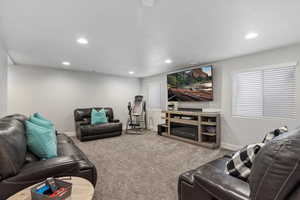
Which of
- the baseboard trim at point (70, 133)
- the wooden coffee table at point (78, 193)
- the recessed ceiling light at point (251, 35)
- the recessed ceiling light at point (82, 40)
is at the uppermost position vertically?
the recessed ceiling light at point (251, 35)

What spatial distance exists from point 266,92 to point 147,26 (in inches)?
112

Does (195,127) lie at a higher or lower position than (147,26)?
lower

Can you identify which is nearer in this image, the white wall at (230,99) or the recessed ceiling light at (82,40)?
the recessed ceiling light at (82,40)

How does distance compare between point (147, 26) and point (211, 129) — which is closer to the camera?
point (147, 26)

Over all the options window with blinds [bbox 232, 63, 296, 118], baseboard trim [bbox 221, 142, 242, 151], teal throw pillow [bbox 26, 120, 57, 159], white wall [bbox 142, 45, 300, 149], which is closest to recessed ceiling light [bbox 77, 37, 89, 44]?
teal throw pillow [bbox 26, 120, 57, 159]

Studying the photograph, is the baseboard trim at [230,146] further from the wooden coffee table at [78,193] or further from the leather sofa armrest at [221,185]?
the wooden coffee table at [78,193]

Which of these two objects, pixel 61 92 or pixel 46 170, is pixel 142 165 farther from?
pixel 61 92

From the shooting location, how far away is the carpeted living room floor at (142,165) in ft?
6.10

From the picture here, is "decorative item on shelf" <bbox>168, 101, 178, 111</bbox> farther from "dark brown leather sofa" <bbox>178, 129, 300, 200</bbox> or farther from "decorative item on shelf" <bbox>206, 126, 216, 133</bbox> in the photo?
"dark brown leather sofa" <bbox>178, 129, 300, 200</bbox>

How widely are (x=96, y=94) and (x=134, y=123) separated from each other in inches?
77.9

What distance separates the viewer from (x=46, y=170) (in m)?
1.25

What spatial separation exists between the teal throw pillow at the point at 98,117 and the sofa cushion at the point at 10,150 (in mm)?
3288

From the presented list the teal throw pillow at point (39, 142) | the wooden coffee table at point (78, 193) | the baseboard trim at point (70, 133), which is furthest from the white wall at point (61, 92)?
the wooden coffee table at point (78, 193)

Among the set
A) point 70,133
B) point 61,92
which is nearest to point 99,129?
point 70,133
